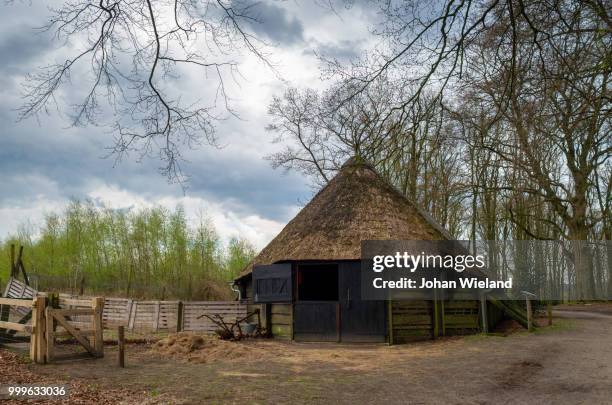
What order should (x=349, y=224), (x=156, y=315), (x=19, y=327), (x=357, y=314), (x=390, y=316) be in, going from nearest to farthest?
(x=19, y=327)
(x=390, y=316)
(x=357, y=314)
(x=349, y=224)
(x=156, y=315)

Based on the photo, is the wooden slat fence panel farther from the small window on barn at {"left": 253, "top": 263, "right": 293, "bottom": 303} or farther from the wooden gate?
the small window on barn at {"left": 253, "top": 263, "right": 293, "bottom": 303}

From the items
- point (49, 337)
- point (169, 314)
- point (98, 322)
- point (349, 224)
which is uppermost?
point (349, 224)

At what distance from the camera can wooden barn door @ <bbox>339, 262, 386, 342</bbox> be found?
1691cm

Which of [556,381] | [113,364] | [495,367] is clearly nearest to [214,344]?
[113,364]

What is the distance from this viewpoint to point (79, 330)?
12.0 m

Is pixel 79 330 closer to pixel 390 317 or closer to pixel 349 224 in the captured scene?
pixel 390 317

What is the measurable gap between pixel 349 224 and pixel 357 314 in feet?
10.1

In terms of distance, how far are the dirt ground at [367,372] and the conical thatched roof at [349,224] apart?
10.5 feet

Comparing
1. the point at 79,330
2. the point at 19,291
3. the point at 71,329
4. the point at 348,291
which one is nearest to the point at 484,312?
the point at 348,291

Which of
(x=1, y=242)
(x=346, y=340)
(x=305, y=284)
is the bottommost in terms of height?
(x=346, y=340)

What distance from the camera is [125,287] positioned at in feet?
131

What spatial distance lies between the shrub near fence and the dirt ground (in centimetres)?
484

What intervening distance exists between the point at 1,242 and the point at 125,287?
Result: 19.7 m

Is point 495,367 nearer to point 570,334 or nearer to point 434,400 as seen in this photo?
point 434,400
